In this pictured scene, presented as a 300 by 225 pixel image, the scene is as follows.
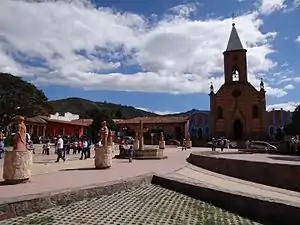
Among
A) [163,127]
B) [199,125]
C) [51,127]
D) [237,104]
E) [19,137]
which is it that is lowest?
[19,137]

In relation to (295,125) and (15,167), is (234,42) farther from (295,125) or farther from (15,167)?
(15,167)

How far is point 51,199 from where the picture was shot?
21.3 ft

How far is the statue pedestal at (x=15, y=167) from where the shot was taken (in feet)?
29.0

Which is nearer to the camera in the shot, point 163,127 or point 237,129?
point 237,129

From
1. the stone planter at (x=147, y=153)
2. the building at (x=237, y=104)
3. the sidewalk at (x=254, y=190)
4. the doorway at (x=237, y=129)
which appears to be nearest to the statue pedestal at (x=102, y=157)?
the sidewalk at (x=254, y=190)

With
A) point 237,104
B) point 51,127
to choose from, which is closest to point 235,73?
point 237,104

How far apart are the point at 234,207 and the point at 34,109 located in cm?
3992

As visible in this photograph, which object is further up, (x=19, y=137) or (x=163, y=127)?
(x=163, y=127)

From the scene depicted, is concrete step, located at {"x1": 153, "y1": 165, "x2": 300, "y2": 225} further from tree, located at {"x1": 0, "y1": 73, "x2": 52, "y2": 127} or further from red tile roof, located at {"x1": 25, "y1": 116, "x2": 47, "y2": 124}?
red tile roof, located at {"x1": 25, "y1": 116, "x2": 47, "y2": 124}

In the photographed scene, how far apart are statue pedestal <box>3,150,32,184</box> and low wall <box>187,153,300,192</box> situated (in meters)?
8.51

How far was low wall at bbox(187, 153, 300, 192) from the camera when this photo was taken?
1209 cm

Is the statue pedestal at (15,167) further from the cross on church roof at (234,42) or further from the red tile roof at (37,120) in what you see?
the cross on church roof at (234,42)

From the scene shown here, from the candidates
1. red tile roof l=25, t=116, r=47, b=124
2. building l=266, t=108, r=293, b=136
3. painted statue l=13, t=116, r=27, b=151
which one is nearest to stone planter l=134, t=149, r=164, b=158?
painted statue l=13, t=116, r=27, b=151

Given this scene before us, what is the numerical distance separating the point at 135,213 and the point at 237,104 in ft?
153
